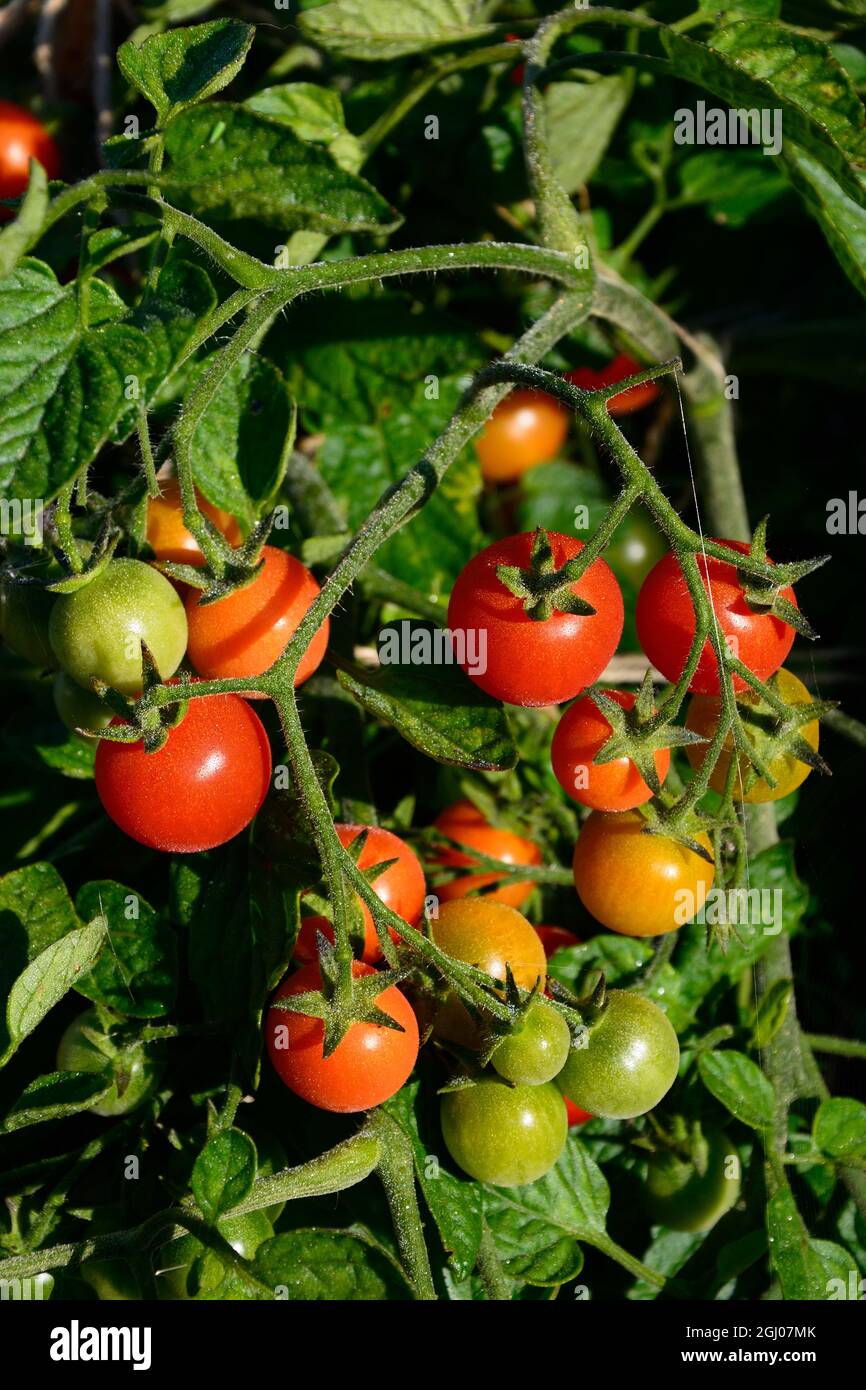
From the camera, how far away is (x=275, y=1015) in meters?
0.82

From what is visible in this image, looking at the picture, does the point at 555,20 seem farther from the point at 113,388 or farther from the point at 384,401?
the point at 113,388

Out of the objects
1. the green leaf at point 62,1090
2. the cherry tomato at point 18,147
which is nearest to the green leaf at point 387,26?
the cherry tomato at point 18,147

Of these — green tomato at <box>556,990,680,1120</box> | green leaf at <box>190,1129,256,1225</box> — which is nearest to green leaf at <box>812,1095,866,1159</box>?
green tomato at <box>556,990,680,1120</box>

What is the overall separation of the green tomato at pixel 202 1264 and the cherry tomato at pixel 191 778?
0.91 ft

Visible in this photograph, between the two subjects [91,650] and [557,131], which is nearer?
[91,650]

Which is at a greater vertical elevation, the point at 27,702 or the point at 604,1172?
the point at 27,702

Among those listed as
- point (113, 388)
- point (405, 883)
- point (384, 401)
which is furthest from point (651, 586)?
point (384, 401)

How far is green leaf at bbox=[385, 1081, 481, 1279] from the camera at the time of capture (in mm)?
859

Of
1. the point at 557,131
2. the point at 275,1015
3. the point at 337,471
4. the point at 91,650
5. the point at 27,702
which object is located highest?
the point at 557,131

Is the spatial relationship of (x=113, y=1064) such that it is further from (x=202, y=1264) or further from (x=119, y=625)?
(x=119, y=625)

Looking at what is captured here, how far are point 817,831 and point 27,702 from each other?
81cm

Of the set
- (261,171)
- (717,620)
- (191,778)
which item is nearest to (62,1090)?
(191,778)

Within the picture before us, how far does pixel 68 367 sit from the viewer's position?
0.74m

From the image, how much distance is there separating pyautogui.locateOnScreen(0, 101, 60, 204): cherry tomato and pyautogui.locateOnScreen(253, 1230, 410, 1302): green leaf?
1102 millimetres
